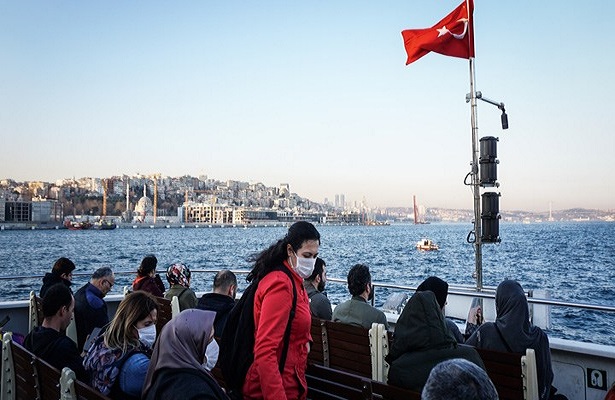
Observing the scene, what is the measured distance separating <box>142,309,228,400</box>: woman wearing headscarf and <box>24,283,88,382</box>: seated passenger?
1196 mm

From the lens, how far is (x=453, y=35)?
749 cm

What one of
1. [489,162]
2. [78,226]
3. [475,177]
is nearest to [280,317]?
[475,177]

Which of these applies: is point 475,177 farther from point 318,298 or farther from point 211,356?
point 211,356

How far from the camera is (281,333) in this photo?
8.37ft

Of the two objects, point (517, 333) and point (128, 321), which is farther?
point (517, 333)

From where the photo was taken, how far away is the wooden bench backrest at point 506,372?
300 cm

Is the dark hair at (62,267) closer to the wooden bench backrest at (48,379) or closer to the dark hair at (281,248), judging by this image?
the wooden bench backrest at (48,379)

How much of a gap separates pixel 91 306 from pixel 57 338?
1951mm

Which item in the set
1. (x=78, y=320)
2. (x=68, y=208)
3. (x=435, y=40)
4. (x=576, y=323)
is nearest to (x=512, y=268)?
(x=576, y=323)

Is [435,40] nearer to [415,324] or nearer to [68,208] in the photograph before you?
[415,324]

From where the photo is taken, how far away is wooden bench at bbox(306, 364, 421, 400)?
243 centimetres

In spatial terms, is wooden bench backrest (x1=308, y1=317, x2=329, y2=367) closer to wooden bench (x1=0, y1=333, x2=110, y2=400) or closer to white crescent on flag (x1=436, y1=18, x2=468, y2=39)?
wooden bench (x1=0, y1=333, x2=110, y2=400)

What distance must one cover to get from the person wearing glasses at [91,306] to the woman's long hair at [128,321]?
2.49 m

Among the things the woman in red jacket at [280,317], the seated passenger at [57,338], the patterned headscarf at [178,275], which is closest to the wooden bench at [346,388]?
the woman in red jacket at [280,317]
